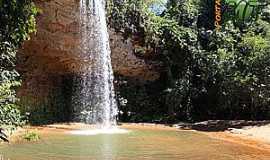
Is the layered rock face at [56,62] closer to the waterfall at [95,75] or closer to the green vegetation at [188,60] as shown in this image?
the waterfall at [95,75]

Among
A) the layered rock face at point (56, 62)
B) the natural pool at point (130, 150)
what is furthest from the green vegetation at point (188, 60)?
the natural pool at point (130, 150)

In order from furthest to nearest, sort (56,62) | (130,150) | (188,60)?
(188,60) < (56,62) < (130,150)

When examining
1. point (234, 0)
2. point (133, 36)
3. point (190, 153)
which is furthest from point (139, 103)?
point (234, 0)

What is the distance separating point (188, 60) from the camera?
20375 mm

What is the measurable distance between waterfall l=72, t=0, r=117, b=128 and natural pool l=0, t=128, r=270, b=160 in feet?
22.3

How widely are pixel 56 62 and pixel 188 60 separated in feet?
20.0

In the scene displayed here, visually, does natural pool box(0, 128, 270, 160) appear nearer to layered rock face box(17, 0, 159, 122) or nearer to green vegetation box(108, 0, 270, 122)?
green vegetation box(108, 0, 270, 122)

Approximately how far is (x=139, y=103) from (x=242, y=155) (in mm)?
10678

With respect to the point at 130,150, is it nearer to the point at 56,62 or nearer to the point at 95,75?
the point at 95,75

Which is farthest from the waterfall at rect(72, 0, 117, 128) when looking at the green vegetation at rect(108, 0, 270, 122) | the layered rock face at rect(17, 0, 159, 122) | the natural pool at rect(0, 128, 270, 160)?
the natural pool at rect(0, 128, 270, 160)

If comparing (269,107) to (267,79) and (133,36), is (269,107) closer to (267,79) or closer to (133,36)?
(267,79)

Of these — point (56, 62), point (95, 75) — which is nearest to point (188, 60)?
point (95, 75)

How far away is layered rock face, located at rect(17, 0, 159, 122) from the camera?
18016 millimetres

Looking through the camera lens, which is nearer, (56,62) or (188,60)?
(56,62)
